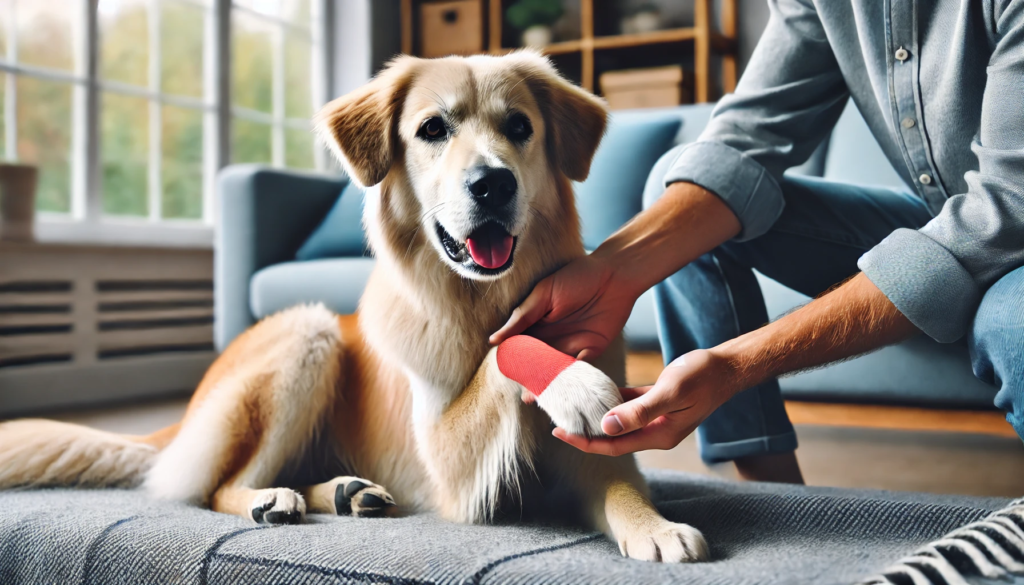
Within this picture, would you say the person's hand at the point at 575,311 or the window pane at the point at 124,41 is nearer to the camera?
the person's hand at the point at 575,311

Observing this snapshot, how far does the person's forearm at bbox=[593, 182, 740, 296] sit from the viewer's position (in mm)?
1244

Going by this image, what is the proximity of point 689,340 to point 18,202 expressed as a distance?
2.94 m

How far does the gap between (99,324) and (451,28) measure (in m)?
3.06

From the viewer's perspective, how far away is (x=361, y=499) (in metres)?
1.29

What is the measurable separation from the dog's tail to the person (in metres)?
0.82

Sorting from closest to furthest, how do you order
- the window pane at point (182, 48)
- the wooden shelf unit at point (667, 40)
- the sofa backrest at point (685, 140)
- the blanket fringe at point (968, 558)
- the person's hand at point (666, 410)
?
the blanket fringe at point (968, 558)
the person's hand at point (666, 410)
the sofa backrest at point (685, 140)
the window pane at point (182, 48)
the wooden shelf unit at point (667, 40)

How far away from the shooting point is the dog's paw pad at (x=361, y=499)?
4.21ft

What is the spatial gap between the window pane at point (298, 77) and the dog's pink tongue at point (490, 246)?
4.29 metres

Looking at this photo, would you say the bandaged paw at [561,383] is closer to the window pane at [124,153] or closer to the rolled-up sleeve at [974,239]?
the rolled-up sleeve at [974,239]

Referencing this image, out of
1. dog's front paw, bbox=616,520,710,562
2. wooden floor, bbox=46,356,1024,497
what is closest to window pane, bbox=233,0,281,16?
wooden floor, bbox=46,356,1024,497

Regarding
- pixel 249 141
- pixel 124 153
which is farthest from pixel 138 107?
pixel 249 141

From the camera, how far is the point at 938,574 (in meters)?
0.82

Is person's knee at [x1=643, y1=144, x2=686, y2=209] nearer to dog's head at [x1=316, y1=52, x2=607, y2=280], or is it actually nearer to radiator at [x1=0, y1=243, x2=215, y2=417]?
dog's head at [x1=316, y1=52, x2=607, y2=280]

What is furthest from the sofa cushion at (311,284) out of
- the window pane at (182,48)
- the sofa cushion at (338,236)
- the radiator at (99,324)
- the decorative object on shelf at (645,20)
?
the decorative object on shelf at (645,20)
